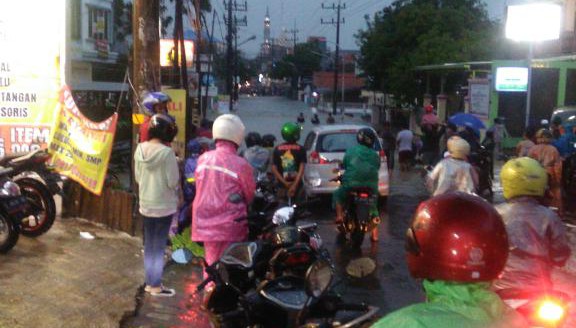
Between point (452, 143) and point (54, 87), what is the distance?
16.6ft

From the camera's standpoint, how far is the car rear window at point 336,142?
539 inches

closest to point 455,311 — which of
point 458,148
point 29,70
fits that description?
point 458,148

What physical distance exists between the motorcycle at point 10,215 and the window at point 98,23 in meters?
27.7

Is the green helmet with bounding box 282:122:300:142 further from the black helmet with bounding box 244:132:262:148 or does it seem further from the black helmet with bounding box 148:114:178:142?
the black helmet with bounding box 148:114:178:142

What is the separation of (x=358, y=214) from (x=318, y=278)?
523 cm

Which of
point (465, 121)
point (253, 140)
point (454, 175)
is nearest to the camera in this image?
point (454, 175)

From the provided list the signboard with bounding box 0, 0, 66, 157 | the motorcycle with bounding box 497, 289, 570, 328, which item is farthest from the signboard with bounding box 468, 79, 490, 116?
the motorcycle with bounding box 497, 289, 570, 328

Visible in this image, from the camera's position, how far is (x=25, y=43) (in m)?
9.57

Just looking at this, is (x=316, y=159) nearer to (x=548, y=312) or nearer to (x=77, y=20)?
(x=548, y=312)

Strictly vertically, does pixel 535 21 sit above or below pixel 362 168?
above

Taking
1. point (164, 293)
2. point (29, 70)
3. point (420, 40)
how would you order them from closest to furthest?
point (164, 293) → point (29, 70) → point (420, 40)

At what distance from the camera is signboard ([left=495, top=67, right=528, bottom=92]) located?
25.5m

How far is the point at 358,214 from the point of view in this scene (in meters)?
9.66

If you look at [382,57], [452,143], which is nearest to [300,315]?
[452,143]
